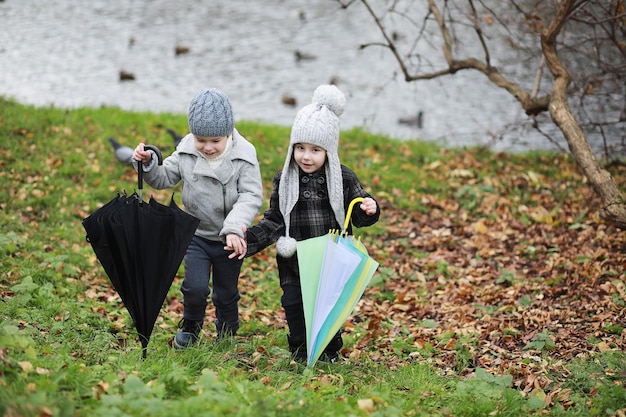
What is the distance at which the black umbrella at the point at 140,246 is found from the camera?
4.06m

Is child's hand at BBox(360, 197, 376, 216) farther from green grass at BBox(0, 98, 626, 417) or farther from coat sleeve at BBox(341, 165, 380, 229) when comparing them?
green grass at BBox(0, 98, 626, 417)

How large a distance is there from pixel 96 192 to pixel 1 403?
5197 millimetres

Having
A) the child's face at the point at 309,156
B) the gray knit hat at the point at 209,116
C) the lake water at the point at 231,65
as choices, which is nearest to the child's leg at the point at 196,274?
the gray knit hat at the point at 209,116

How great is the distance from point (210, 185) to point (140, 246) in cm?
68

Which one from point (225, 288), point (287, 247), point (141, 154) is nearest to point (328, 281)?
point (287, 247)

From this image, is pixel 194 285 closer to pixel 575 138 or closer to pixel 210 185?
pixel 210 185

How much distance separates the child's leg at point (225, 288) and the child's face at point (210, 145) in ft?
2.07

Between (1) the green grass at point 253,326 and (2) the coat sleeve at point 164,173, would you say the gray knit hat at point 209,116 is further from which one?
(1) the green grass at point 253,326

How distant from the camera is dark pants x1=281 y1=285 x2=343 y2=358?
15.0 feet

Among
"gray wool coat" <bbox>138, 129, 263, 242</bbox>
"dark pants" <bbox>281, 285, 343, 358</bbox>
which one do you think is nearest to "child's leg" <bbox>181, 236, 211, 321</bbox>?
"gray wool coat" <bbox>138, 129, 263, 242</bbox>

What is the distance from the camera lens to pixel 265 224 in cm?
457

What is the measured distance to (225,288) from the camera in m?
4.81

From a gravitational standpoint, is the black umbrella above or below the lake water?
below

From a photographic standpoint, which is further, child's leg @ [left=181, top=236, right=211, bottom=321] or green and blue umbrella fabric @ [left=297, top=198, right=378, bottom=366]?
child's leg @ [left=181, top=236, right=211, bottom=321]
